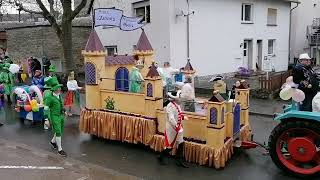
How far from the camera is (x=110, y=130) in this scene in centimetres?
959

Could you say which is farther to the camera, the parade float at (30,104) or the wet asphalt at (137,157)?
the parade float at (30,104)

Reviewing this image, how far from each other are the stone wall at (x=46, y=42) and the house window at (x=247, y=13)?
32.5 ft

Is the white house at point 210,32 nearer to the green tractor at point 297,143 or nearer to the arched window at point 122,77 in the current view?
the arched window at point 122,77

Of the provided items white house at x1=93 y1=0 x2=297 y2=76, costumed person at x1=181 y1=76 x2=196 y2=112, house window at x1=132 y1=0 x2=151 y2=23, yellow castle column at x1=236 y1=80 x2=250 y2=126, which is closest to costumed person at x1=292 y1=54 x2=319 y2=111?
yellow castle column at x1=236 y1=80 x2=250 y2=126

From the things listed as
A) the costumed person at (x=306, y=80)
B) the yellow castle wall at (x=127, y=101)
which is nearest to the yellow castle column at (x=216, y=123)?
the costumed person at (x=306, y=80)

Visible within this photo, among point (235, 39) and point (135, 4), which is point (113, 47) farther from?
point (235, 39)

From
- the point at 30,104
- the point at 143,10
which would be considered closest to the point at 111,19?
the point at 30,104

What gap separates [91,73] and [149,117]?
2.14 meters

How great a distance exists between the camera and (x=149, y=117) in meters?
8.82

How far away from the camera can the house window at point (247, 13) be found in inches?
872

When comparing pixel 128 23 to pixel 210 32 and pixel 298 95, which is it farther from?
pixel 210 32

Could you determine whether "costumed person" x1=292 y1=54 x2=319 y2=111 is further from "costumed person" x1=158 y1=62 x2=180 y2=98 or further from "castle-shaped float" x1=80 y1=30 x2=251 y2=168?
"costumed person" x1=158 y1=62 x2=180 y2=98

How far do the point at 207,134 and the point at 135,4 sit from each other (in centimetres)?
1362

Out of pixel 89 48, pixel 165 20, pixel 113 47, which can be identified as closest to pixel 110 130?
pixel 89 48
